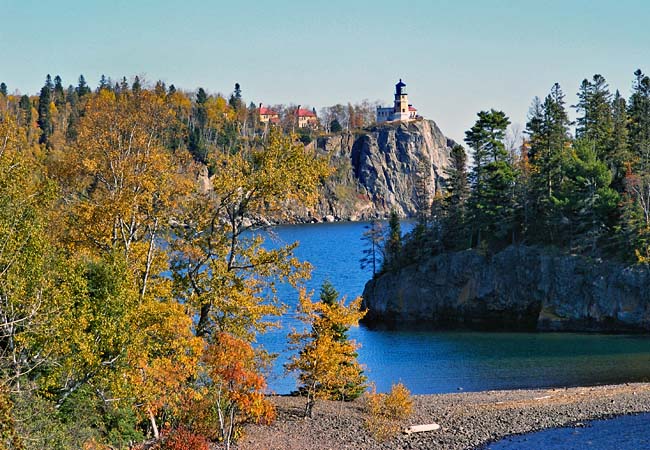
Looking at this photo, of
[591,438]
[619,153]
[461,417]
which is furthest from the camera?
[619,153]

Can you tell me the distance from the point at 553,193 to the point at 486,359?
24.5 meters

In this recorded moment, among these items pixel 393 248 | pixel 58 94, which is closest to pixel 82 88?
pixel 58 94

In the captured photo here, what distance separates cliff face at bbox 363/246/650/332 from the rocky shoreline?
2078 cm

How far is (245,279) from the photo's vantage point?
28516 millimetres

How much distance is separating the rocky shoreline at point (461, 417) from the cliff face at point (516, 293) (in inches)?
818

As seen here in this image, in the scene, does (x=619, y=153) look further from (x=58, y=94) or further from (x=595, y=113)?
(x=58, y=94)

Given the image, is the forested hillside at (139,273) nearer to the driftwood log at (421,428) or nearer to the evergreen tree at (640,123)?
the driftwood log at (421,428)

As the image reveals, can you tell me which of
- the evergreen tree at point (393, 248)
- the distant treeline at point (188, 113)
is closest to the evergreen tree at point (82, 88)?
the distant treeline at point (188, 113)

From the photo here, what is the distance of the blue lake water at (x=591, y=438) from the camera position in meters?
31.2

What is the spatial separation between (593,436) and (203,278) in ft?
59.5

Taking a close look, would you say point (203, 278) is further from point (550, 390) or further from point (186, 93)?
point (186, 93)

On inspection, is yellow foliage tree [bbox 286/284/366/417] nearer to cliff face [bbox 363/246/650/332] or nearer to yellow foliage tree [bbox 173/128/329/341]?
yellow foliage tree [bbox 173/128/329/341]

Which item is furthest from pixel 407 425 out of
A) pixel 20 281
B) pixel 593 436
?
pixel 20 281

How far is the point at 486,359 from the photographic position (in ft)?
174
